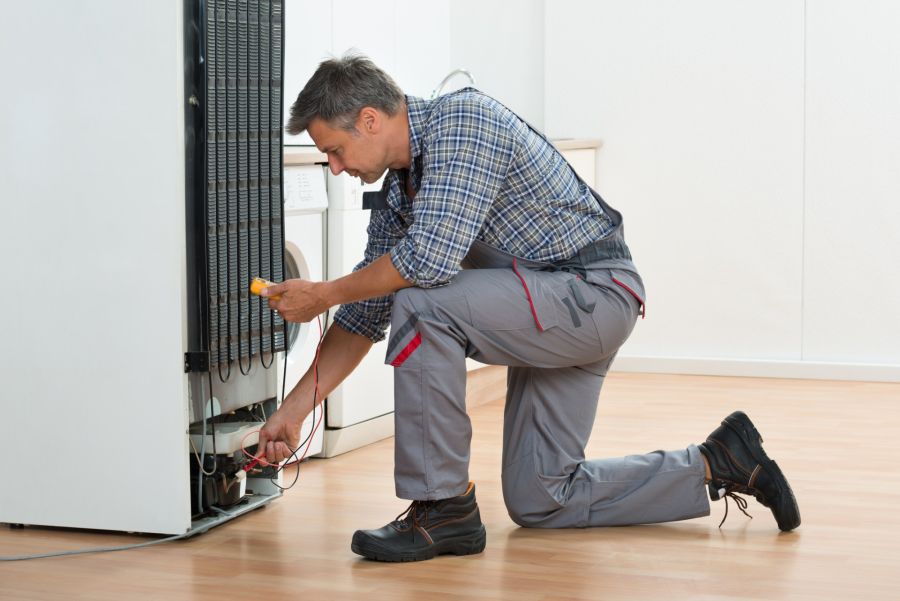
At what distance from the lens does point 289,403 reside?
242 cm

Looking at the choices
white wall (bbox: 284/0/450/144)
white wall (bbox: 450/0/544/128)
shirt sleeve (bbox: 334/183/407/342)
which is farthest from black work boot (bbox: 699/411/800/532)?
white wall (bbox: 450/0/544/128)

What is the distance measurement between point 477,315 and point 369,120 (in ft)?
1.31

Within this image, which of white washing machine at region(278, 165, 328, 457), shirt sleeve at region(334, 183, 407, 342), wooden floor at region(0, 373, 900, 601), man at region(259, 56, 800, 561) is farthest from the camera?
white washing machine at region(278, 165, 328, 457)

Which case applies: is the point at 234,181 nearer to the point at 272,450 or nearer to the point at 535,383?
the point at 272,450

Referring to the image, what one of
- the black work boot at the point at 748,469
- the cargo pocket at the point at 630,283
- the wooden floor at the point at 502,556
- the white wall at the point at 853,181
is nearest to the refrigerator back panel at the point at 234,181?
the wooden floor at the point at 502,556

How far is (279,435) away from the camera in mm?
2447

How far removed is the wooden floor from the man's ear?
0.78 metres

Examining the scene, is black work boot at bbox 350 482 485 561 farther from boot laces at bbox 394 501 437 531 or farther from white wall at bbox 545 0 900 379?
white wall at bbox 545 0 900 379

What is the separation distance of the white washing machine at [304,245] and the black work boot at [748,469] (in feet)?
3.36

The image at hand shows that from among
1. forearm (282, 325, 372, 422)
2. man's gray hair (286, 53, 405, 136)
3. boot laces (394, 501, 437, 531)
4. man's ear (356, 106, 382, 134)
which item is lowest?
boot laces (394, 501, 437, 531)

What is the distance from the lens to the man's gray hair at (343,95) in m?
2.18

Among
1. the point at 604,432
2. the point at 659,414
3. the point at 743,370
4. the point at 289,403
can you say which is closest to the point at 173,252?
the point at 289,403

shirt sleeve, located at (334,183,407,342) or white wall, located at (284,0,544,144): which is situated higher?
white wall, located at (284,0,544,144)

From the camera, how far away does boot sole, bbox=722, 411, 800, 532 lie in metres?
2.37
